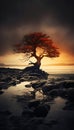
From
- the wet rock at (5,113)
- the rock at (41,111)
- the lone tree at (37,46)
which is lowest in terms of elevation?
the wet rock at (5,113)

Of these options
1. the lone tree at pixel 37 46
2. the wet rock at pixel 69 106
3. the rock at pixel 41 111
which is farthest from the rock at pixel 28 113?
the lone tree at pixel 37 46

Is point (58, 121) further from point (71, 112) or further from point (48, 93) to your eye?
point (48, 93)

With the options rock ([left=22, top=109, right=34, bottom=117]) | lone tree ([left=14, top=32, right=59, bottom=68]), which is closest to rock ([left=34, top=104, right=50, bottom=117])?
rock ([left=22, top=109, right=34, bottom=117])

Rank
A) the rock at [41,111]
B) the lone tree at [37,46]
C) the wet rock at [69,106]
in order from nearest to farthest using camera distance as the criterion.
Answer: the rock at [41,111] < the wet rock at [69,106] < the lone tree at [37,46]

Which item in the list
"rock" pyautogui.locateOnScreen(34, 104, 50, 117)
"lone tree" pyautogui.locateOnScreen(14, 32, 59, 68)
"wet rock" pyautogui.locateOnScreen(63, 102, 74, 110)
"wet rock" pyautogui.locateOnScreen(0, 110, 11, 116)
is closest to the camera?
"rock" pyautogui.locateOnScreen(34, 104, 50, 117)

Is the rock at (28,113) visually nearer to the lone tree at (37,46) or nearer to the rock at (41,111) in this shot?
the rock at (41,111)

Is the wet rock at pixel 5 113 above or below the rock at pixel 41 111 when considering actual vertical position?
below

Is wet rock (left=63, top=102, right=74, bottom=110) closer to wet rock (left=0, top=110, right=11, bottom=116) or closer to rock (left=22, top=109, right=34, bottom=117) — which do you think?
rock (left=22, top=109, right=34, bottom=117)

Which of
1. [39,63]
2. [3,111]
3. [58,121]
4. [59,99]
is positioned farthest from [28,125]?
[39,63]

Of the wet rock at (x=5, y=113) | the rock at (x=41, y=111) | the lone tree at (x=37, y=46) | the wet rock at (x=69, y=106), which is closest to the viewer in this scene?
the rock at (x=41, y=111)

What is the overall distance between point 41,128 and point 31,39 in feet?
34.3

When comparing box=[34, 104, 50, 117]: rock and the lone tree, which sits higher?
the lone tree

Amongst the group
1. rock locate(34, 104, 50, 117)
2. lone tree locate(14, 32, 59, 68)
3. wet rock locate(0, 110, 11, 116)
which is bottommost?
wet rock locate(0, 110, 11, 116)

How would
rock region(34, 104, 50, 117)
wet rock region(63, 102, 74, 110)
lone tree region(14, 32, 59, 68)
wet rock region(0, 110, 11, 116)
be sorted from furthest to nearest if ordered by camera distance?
lone tree region(14, 32, 59, 68) → wet rock region(63, 102, 74, 110) → wet rock region(0, 110, 11, 116) → rock region(34, 104, 50, 117)
